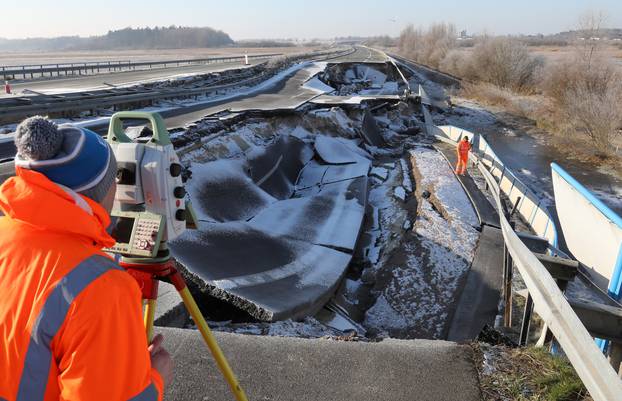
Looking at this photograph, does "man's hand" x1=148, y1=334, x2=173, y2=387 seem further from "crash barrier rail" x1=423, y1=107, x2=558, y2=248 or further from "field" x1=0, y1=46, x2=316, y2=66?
"field" x1=0, y1=46, x2=316, y2=66

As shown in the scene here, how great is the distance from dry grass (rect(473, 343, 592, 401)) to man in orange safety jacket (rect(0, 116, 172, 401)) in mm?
2775

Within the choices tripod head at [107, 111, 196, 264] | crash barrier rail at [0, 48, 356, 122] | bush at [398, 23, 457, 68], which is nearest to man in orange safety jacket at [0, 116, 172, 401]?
tripod head at [107, 111, 196, 264]

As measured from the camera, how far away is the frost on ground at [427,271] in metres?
8.09

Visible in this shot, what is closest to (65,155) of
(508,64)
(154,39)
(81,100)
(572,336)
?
(572,336)

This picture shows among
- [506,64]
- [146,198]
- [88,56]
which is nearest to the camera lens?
[146,198]

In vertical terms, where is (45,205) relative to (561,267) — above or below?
above

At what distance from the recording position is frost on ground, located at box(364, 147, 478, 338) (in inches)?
318

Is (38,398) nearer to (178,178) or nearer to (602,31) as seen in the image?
(178,178)

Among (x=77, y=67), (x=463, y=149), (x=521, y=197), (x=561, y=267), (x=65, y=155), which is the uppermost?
(x=65, y=155)

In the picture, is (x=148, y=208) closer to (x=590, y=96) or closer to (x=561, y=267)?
(x=561, y=267)

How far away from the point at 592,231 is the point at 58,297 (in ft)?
19.9

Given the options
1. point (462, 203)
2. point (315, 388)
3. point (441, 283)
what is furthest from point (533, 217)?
point (315, 388)

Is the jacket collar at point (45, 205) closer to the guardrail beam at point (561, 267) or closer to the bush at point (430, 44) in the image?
the guardrail beam at point (561, 267)

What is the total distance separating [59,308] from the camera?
1310mm
